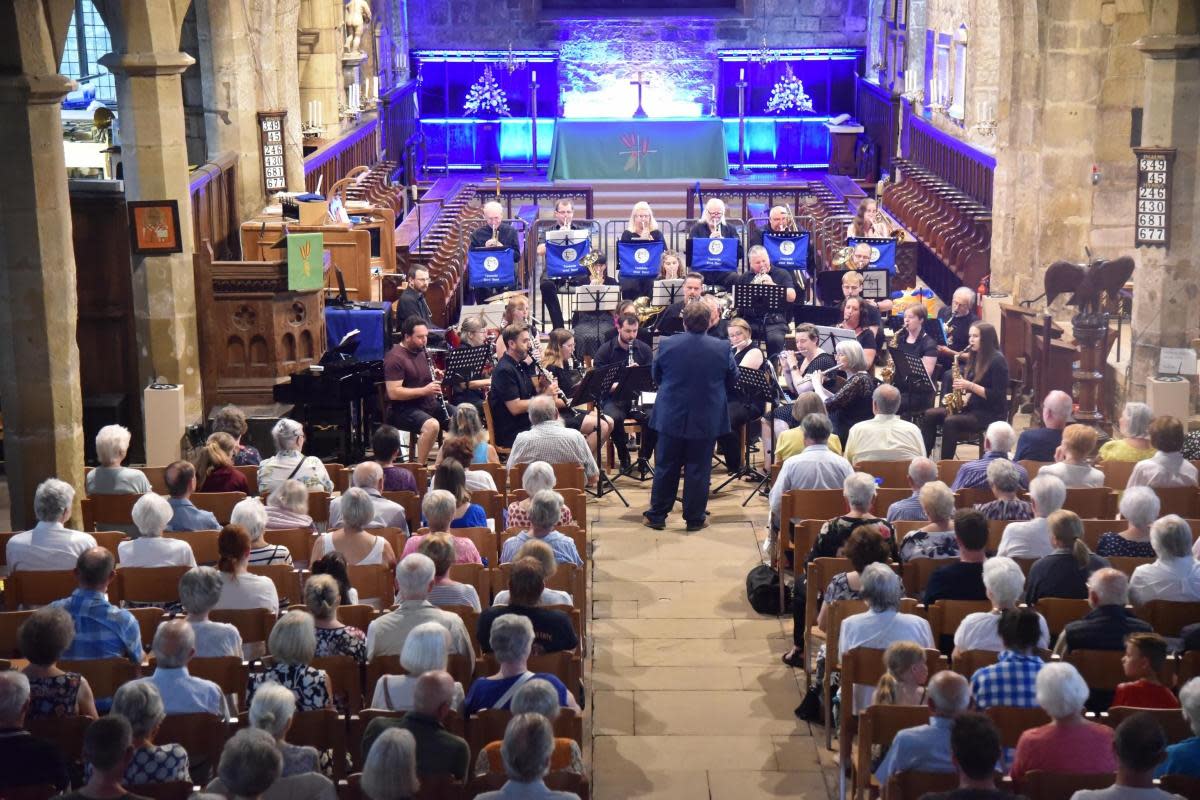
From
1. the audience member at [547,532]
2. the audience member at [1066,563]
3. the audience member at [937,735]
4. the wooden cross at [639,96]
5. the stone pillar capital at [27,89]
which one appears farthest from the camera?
the wooden cross at [639,96]

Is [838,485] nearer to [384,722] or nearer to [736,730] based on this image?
[736,730]

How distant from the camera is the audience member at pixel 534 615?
6.98m

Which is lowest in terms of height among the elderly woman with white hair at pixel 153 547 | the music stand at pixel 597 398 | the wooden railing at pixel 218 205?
the music stand at pixel 597 398

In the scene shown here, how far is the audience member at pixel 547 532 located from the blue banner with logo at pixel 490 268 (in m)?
8.63

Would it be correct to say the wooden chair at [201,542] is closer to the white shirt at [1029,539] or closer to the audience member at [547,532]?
the audience member at [547,532]

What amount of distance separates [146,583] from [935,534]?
12.5ft

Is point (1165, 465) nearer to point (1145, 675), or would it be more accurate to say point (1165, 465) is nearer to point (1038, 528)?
point (1038, 528)

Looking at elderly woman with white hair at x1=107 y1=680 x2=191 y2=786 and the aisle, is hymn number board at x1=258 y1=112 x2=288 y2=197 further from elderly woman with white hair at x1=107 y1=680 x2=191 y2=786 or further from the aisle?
elderly woman with white hair at x1=107 y1=680 x2=191 y2=786

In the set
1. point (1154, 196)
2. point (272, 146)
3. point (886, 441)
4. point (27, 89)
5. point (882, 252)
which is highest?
point (27, 89)

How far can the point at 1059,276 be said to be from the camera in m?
14.2

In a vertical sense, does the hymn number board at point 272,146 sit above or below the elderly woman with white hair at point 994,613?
above

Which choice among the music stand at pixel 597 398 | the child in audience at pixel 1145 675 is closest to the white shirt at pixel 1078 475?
the child in audience at pixel 1145 675

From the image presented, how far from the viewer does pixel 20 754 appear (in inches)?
229

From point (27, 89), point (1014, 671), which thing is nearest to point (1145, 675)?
point (1014, 671)
